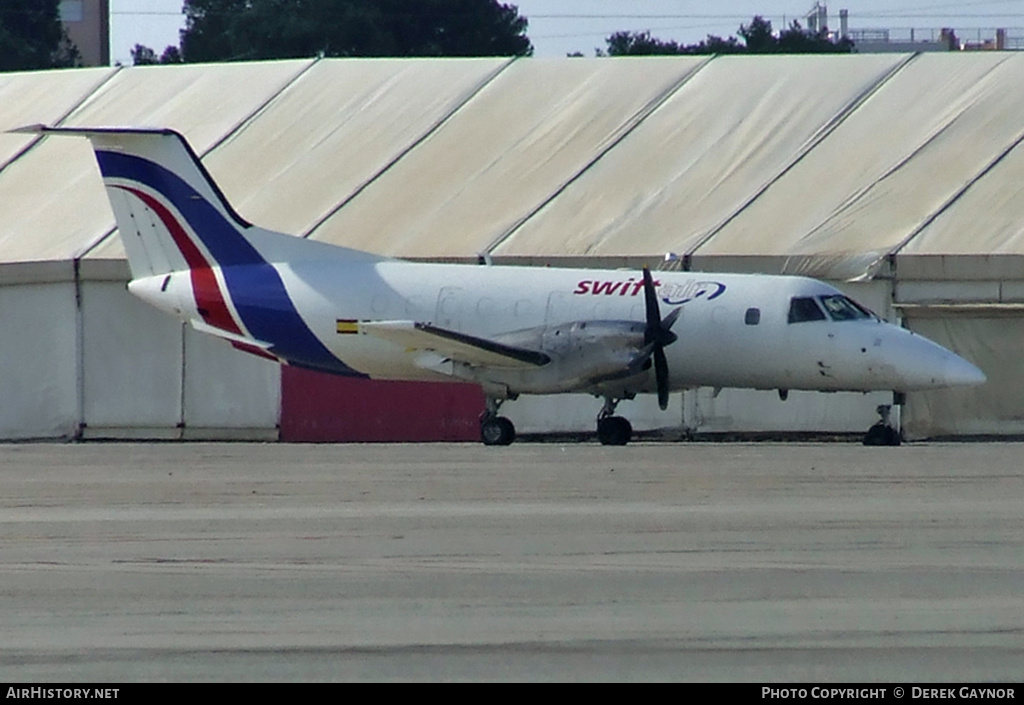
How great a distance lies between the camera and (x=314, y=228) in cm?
3033

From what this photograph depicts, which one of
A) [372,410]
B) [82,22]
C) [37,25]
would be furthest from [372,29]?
[372,410]

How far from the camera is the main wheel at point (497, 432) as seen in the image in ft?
84.6

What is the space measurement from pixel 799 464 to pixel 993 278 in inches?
280

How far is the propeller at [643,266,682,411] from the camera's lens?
2464 cm

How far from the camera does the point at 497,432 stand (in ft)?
84.7

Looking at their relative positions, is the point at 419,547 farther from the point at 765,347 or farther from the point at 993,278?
the point at 993,278

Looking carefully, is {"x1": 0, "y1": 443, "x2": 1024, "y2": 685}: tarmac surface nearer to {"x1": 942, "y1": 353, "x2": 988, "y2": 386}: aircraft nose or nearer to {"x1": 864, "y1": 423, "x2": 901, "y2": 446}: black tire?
{"x1": 942, "y1": 353, "x2": 988, "y2": 386}: aircraft nose

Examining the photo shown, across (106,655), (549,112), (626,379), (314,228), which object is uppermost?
(549,112)

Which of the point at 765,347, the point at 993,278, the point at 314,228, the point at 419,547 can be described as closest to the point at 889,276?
the point at 993,278

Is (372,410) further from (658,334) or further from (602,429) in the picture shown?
(658,334)

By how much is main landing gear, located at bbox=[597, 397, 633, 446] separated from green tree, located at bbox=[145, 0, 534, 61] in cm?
5231

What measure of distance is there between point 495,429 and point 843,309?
5.35 m

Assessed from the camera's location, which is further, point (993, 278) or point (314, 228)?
point (314, 228)

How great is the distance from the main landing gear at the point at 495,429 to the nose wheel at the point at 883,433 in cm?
520
